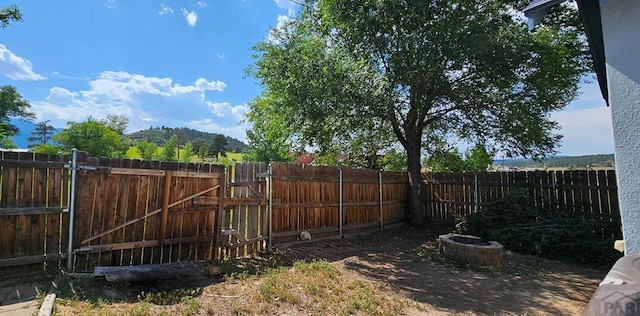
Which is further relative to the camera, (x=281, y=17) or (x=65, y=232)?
(x=281, y=17)

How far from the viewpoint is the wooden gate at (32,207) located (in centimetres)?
397

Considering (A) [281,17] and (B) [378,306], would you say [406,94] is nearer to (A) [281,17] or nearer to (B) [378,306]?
(A) [281,17]

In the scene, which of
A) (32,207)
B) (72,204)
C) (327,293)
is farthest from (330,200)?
(32,207)

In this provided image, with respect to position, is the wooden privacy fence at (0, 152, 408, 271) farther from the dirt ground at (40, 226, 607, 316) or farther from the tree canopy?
the tree canopy

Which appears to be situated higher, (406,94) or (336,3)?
(336,3)

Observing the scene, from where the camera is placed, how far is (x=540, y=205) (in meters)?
7.73

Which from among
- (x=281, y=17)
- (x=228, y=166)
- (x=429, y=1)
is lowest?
(x=228, y=166)

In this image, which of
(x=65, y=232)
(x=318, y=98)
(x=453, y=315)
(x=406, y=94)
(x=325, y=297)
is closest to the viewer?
(x=453, y=315)

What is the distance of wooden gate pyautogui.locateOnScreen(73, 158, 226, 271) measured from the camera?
4.49m

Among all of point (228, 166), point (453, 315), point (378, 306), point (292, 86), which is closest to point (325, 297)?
point (378, 306)

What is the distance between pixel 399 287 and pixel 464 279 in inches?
47.5

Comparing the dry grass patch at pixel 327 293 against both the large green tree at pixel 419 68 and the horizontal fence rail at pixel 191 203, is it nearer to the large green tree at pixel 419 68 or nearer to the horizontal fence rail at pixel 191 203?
the horizontal fence rail at pixel 191 203

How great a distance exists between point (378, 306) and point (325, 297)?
0.67 metres

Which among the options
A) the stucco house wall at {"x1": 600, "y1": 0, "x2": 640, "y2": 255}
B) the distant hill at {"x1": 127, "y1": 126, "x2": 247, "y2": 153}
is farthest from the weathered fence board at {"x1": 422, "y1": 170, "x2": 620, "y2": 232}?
the distant hill at {"x1": 127, "y1": 126, "x2": 247, "y2": 153}
